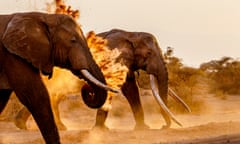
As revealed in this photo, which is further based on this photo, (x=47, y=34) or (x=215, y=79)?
(x=215, y=79)

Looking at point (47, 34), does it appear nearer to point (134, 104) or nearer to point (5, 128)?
point (134, 104)

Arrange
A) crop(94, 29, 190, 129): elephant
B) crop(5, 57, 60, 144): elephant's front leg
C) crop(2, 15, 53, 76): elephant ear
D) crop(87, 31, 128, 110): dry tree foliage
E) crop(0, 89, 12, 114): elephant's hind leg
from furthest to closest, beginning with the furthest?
crop(94, 29, 190, 129): elephant, crop(87, 31, 128, 110): dry tree foliage, crop(0, 89, 12, 114): elephant's hind leg, crop(2, 15, 53, 76): elephant ear, crop(5, 57, 60, 144): elephant's front leg

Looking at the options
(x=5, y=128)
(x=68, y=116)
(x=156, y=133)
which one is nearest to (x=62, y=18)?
(x=156, y=133)

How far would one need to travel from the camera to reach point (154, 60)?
1736 centimetres

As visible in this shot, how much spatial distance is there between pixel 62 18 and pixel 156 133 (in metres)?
5.24

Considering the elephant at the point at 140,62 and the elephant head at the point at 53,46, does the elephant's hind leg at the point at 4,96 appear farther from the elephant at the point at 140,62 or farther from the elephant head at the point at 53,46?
the elephant at the point at 140,62

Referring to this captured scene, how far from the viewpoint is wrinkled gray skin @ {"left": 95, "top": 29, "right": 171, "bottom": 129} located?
1720cm

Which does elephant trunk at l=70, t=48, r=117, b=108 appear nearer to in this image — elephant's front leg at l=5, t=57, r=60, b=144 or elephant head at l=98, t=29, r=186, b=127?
elephant's front leg at l=5, t=57, r=60, b=144

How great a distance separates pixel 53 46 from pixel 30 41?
16.2 inches

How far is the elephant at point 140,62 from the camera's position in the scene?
17156 mm

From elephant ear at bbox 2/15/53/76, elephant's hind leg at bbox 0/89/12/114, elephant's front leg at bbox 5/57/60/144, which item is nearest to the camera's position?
elephant's front leg at bbox 5/57/60/144

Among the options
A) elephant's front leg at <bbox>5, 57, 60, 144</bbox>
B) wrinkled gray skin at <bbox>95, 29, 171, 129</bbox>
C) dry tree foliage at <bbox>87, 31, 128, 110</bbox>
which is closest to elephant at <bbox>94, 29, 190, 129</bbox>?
wrinkled gray skin at <bbox>95, 29, 171, 129</bbox>

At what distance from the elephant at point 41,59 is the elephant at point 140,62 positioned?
615 cm

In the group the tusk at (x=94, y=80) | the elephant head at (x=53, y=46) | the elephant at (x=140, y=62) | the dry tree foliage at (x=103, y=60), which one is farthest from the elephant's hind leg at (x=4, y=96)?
the elephant at (x=140, y=62)
